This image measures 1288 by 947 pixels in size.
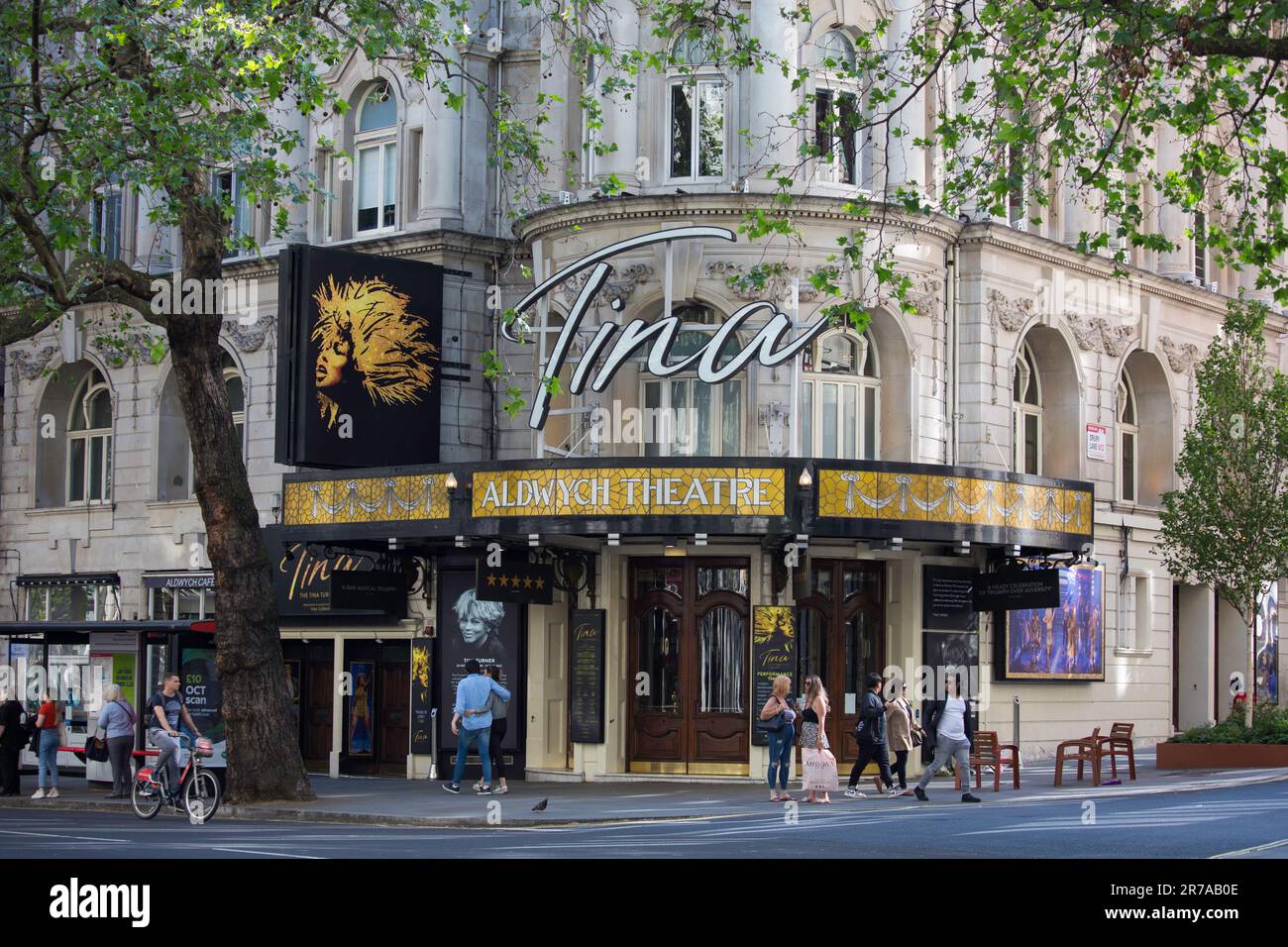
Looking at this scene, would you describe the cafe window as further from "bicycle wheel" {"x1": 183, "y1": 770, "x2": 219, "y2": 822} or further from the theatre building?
"bicycle wheel" {"x1": 183, "y1": 770, "x2": 219, "y2": 822}

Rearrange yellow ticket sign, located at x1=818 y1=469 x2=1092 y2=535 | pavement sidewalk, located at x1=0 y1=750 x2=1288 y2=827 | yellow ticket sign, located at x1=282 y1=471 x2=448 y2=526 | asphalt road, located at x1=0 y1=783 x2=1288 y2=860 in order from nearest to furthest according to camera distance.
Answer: asphalt road, located at x1=0 y1=783 x2=1288 y2=860, pavement sidewalk, located at x1=0 y1=750 x2=1288 y2=827, yellow ticket sign, located at x1=818 y1=469 x2=1092 y2=535, yellow ticket sign, located at x1=282 y1=471 x2=448 y2=526

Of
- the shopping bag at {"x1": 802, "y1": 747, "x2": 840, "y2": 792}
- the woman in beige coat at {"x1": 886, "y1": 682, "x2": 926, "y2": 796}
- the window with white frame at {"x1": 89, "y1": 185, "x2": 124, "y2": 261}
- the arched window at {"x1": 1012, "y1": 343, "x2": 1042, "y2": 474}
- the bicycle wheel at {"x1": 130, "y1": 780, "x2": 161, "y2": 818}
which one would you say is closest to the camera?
the bicycle wheel at {"x1": 130, "y1": 780, "x2": 161, "y2": 818}

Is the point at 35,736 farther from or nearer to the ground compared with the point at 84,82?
nearer to the ground

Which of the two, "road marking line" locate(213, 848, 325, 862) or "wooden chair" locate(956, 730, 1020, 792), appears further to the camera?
"wooden chair" locate(956, 730, 1020, 792)

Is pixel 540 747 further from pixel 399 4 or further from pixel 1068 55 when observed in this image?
pixel 1068 55

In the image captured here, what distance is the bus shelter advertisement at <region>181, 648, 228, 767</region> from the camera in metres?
29.5

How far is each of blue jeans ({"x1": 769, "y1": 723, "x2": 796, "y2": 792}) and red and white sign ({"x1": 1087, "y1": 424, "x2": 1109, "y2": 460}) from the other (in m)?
12.3

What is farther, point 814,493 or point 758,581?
point 758,581

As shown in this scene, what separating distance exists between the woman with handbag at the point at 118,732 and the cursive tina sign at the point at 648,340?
7.87m

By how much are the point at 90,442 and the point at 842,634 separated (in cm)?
1893

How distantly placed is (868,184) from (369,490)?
33.4ft

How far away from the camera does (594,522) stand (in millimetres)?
28797

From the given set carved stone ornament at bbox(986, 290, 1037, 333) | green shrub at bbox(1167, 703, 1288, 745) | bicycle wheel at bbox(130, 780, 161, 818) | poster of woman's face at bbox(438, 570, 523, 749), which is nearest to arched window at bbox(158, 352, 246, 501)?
poster of woman's face at bbox(438, 570, 523, 749)

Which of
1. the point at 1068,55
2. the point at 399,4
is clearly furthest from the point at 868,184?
the point at 1068,55
